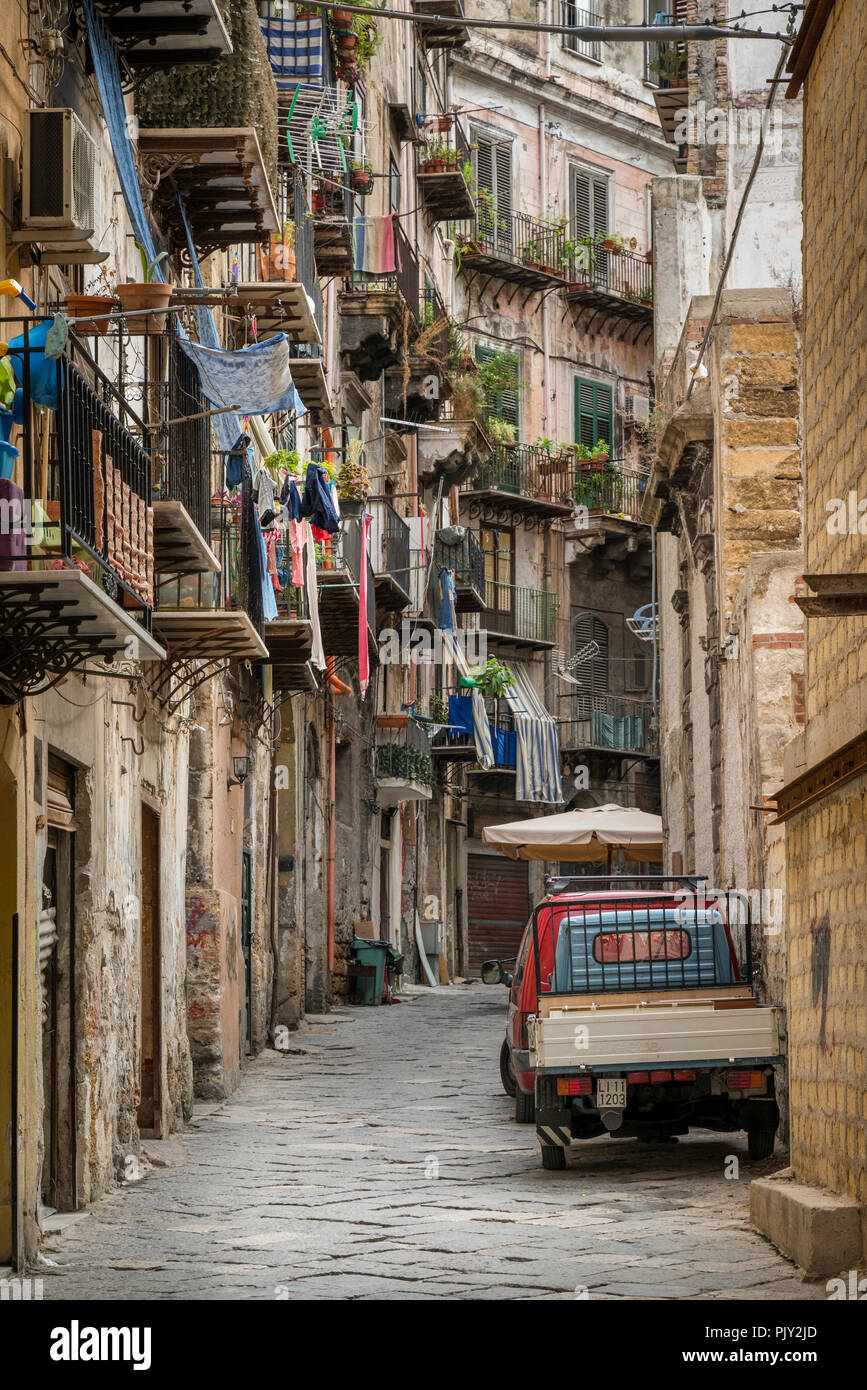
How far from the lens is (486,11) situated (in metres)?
40.5

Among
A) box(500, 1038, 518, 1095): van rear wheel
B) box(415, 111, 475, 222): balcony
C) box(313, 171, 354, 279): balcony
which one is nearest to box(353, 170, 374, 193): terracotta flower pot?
box(313, 171, 354, 279): balcony

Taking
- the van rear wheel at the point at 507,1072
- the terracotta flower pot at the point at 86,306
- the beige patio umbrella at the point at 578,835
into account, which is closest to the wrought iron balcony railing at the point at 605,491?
the beige patio umbrella at the point at 578,835

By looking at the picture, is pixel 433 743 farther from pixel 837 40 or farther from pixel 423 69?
pixel 837 40

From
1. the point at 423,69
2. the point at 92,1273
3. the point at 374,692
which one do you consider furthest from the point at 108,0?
the point at 423,69

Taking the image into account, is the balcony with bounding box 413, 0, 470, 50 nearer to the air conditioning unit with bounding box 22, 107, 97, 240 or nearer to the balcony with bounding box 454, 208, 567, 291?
the balcony with bounding box 454, 208, 567, 291

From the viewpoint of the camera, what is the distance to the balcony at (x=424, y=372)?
3066cm

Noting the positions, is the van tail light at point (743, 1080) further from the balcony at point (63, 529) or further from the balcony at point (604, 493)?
the balcony at point (604, 493)

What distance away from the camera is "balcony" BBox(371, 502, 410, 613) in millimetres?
27281

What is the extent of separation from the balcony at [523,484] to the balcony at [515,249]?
11.7ft

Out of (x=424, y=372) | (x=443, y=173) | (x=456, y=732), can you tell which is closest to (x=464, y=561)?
(x=456, y=732)

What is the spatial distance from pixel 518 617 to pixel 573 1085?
101 feet

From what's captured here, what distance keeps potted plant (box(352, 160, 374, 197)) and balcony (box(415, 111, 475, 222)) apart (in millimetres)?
9696
